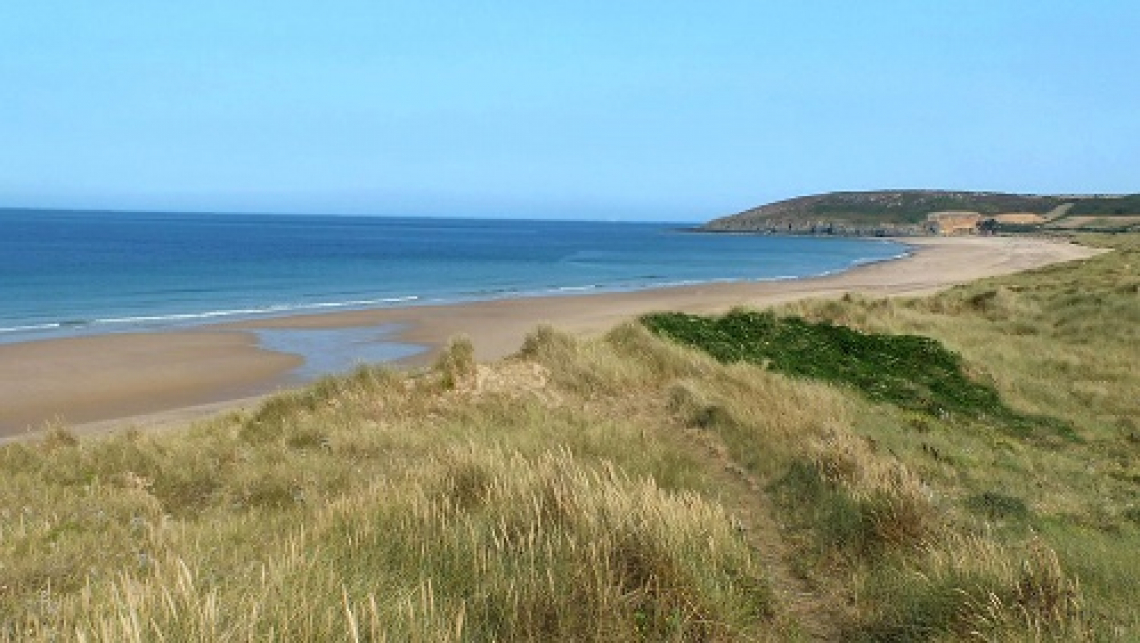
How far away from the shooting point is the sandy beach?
1800 centimetres

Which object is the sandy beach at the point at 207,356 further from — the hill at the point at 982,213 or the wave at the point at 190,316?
the hill at the point at 982,213

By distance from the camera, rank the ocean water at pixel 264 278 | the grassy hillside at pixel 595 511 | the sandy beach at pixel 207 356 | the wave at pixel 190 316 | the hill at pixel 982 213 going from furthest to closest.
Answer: the hill at pixel 982 213, the ocean water at pixel 264 278, the wave at pixel 190 316, the sandy beach at pixel 207 356, the grassy hillside at pixel 595 511

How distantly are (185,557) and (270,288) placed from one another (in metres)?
44.3

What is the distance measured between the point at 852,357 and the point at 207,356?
56.0ft

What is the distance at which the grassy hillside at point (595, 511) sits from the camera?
427 cm

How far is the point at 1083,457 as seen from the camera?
1094cm

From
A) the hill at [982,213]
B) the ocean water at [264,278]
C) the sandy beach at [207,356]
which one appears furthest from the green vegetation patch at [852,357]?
the hill at [982,213]

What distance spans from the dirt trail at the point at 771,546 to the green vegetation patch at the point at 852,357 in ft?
18.0

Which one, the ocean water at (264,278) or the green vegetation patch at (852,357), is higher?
the green vegetation patch at (852,357)

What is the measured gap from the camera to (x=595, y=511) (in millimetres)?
5262

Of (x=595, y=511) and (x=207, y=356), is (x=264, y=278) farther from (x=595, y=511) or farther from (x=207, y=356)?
(x=595, y=511)

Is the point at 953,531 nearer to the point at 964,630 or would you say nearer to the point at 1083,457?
the point at 964,630

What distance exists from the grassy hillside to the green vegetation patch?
0.14 metres

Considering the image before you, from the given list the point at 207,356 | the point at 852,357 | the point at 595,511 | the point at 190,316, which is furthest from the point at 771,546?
the point at 190,316
